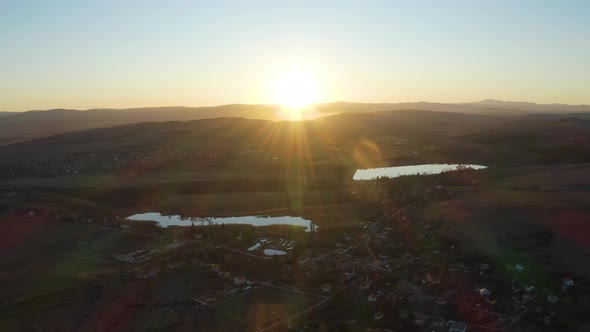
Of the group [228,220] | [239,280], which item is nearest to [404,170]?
[228,220]

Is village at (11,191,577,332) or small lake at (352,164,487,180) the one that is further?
small lake at (352,164,487,180)

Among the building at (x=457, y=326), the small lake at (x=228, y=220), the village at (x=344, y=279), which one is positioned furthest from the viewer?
the small lake at (x=228, y=220)

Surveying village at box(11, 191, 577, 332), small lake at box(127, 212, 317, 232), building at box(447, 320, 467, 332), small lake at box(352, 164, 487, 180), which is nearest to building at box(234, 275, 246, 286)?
village at box(11, 191, 577, 332)

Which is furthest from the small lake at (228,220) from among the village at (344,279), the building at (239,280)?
the building at (239,280)

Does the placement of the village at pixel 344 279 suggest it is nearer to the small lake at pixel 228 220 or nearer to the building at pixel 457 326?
the building at pixel 457 326

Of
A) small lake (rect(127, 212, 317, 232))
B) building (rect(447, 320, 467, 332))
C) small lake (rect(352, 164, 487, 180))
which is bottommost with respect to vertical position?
building (rect(447, 320, 467, 332))

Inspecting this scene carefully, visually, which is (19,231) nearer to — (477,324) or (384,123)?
(477,324)

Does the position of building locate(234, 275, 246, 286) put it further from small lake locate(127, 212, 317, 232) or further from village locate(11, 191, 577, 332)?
small lake locate(127, 212, 317, 232)

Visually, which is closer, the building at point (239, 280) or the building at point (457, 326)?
the building at point (457, 326)

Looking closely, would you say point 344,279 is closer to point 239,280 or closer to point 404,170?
point 239,280
